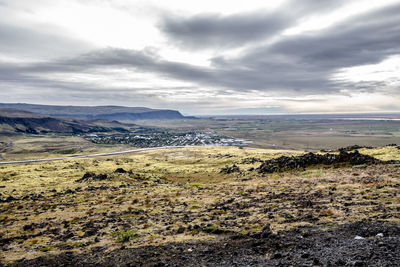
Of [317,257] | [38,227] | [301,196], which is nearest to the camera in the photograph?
[317,257]

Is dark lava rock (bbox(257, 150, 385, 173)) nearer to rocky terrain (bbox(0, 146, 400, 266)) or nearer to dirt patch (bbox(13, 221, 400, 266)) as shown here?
rocky terrain (bbox(0, 146, 400, 266))

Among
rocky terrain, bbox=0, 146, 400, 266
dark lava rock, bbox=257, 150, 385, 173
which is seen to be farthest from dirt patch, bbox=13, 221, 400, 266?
dark lava rock, bbox=257, 150, 385, 173

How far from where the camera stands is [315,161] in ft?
161

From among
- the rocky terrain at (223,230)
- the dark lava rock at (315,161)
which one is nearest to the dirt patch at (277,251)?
the rocky terrain at (223,230)

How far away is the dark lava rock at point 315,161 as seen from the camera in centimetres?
4428

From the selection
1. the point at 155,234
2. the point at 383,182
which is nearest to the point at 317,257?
the point at 155,234

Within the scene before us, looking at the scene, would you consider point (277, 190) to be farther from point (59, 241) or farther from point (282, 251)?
point (59, 241)

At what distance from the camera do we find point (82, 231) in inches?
782

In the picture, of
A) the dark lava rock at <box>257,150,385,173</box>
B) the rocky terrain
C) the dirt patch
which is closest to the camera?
the dirt patch

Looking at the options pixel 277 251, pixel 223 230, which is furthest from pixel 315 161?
pixel 277 251

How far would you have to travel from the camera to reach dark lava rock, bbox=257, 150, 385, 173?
145 feet

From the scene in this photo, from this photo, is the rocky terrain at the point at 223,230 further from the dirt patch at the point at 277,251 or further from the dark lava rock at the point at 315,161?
the dark lava rock at the point at 315,161

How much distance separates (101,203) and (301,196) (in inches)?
945

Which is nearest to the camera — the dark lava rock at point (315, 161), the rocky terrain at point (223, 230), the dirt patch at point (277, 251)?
the dirt patch at point (277, 251)
